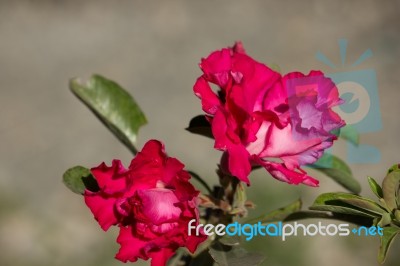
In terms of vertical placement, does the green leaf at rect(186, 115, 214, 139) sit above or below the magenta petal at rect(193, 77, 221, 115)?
above

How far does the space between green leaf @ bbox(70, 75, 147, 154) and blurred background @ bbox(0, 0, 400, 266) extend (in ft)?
4.48

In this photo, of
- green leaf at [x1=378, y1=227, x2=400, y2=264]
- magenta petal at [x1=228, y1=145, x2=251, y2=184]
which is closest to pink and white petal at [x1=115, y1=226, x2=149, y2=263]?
magenta petal at [x1=228, y1=145, x2=251, y2=184]

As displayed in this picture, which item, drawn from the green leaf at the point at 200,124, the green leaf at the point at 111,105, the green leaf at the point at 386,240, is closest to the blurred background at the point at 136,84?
the green leaf at the point at 111,105

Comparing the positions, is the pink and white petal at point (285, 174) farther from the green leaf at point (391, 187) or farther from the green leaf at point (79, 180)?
the green leaf at point (79, 180)

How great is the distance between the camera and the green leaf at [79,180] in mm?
721

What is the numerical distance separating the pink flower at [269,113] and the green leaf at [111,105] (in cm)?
31

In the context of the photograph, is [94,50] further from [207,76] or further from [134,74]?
[207,76]

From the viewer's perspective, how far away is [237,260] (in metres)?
0.70

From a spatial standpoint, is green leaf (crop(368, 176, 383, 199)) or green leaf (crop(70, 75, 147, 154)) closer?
green leaf (crop(368, 176, 383, 199))

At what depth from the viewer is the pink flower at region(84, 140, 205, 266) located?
65cm

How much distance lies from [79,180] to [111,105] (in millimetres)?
241

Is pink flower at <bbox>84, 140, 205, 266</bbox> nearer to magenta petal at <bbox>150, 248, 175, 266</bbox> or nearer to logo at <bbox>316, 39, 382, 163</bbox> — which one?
magenta petal at <bbox>150, 248, 175, 266</bbox>

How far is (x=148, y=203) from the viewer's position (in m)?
0.65

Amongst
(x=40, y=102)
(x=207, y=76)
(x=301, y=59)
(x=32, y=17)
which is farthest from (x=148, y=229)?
(x=32, y=17)
